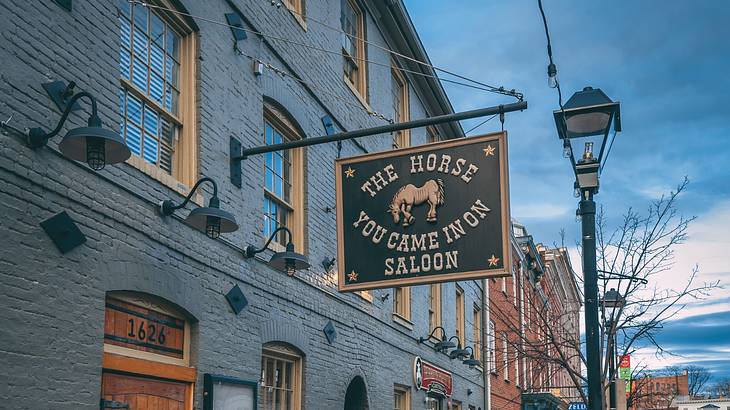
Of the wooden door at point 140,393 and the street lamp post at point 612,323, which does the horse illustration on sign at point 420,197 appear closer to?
the wooden door at point 140,393

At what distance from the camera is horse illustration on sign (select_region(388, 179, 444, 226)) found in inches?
358

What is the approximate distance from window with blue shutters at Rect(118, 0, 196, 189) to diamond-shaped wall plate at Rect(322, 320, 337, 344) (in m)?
4.04

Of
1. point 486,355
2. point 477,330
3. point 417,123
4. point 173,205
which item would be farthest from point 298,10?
point 486,355

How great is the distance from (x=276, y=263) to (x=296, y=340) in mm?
1454

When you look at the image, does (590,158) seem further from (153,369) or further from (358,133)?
(153,369)

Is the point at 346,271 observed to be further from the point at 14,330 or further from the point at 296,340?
the point at 14,330

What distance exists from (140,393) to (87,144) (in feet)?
8.83

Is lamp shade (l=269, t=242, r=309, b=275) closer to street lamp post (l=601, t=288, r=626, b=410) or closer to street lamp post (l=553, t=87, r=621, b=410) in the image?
street lamp post (l=553, t=87, r=621, b=410)

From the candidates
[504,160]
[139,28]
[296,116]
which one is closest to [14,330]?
[139,28]

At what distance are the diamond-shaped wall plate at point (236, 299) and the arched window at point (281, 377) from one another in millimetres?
1058

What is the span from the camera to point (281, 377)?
11.1 m

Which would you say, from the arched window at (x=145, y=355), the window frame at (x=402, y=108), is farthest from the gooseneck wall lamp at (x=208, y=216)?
the window frame at (x=402, y=108)

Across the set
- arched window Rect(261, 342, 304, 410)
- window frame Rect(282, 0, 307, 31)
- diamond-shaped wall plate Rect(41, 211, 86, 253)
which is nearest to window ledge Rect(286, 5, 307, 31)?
window frame Rect(282, 0, 307, 31)

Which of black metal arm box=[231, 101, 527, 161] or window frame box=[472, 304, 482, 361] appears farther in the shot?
window frame box=[472, 304, 482, 361]
